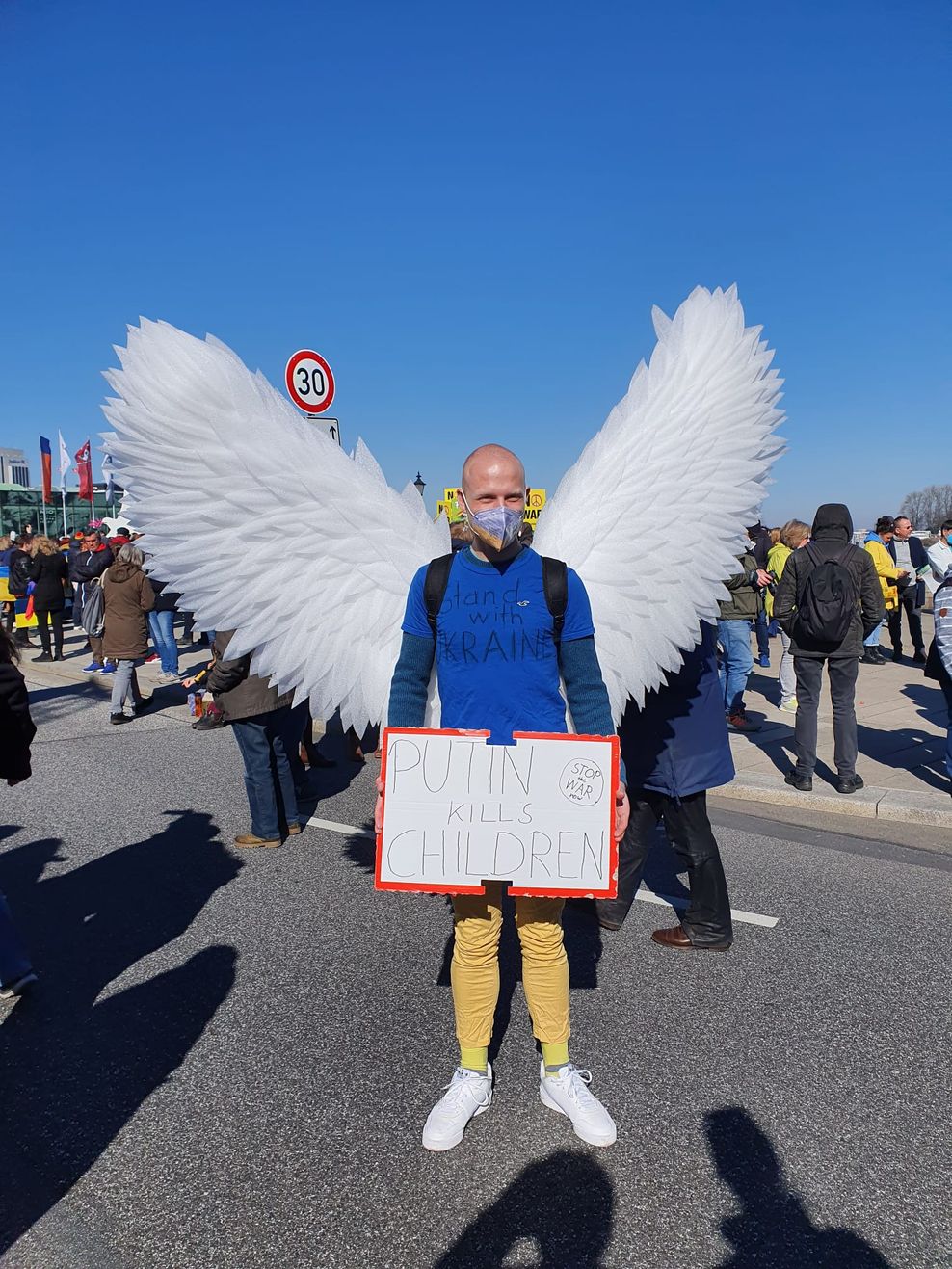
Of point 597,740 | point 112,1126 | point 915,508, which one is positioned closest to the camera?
point 597,740

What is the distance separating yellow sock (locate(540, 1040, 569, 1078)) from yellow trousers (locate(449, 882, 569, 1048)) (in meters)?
0.03

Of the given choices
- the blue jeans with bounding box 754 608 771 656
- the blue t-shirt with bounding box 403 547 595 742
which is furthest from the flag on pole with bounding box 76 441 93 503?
the blue t-shirt with bounding box 403 547 595 742

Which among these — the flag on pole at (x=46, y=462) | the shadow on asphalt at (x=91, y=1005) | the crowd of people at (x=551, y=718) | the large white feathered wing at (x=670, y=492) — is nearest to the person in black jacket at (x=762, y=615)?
the crowd of people at (x=551, y=718)

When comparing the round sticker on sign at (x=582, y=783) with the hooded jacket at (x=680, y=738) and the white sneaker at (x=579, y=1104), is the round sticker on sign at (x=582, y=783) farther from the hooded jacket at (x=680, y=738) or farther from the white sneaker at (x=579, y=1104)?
the hooded jacket at (x=680, y=738)

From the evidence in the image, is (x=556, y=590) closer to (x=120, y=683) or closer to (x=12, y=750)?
(x=12, y=750)

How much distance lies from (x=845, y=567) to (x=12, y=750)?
16.9ft

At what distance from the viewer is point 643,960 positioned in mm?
3836

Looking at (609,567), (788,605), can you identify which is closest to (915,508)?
(788,605)

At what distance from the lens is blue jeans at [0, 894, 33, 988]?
3.53 meters

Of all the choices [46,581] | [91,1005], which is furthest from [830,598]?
[46,581]

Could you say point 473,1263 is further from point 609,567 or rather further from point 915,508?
point 915,508

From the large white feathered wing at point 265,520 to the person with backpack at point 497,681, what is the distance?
0.98 feet

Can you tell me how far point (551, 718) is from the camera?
260 centimetres

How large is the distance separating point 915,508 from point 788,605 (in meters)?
68.9
